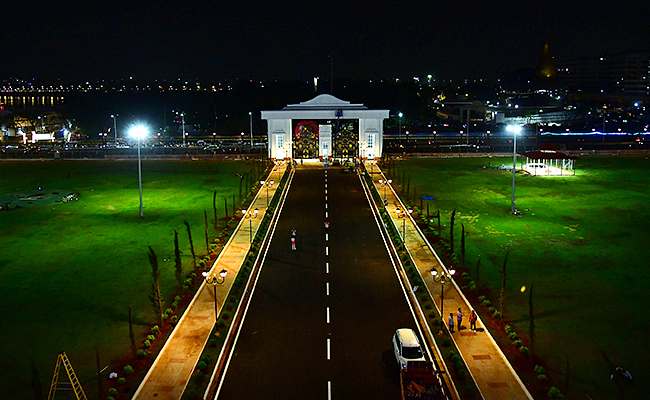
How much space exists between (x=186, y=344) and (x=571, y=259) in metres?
21.1

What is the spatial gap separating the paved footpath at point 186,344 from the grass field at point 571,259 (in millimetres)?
11694

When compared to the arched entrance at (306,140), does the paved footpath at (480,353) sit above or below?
below

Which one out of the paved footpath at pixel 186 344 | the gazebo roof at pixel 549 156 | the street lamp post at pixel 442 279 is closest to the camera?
the paved footpath at pixel 186 344

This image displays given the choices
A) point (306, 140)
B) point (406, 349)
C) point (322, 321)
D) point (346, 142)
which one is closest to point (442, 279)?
point (322, 321)

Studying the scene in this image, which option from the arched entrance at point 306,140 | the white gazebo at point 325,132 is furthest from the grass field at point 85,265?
the arched entrance at point 306,140

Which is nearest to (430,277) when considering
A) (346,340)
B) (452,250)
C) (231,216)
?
(452,250)

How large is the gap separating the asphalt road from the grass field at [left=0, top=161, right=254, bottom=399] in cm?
452

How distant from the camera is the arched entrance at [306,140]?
2881 inches

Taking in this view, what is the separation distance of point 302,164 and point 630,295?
48.8 meters

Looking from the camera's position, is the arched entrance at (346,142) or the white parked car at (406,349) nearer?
the white parked car at (406,349)

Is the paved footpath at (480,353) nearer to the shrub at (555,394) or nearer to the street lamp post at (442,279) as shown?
the street lamp post at (442,279)

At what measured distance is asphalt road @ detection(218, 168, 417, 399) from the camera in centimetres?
1770

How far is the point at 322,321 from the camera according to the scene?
22406mm

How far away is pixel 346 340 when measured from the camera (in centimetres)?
2069
